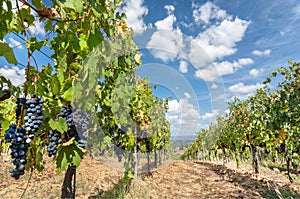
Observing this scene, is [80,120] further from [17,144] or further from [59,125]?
[17,144]

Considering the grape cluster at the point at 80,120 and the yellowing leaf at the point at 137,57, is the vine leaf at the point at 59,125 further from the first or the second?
the yellowing leaf at the point at 137,57

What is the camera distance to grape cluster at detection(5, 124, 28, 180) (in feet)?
4.52

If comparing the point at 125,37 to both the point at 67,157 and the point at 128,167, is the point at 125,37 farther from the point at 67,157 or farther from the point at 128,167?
the point at 128,167

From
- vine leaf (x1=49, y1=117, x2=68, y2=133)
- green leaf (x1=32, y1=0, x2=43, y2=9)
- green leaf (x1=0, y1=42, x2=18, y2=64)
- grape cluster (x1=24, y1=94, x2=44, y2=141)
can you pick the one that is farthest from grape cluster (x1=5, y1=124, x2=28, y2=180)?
green leaf (x1=32, y1=0, x2=43, y2=9)

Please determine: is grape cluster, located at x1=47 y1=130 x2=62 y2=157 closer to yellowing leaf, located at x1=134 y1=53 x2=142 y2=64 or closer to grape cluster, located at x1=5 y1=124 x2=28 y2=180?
grape cluster, located at x1=5 y1=124 x2=28 y2=180

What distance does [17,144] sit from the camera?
141 cm

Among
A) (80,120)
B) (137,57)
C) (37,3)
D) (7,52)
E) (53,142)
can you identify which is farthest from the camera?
(137,57)

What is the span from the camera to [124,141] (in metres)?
6.54

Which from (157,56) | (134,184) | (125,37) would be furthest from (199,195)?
(125,37)

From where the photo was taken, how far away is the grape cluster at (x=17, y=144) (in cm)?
138

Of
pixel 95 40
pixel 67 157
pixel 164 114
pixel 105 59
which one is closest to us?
pixel 95 40

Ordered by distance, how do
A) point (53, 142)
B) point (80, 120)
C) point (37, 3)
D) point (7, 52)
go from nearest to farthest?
point (7, 52) → point (37, 3) → point (53, 142) → point (80, 120)

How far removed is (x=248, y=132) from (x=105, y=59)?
11123 millimetres

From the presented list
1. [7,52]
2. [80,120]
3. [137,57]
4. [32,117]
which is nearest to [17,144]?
[32,117]
